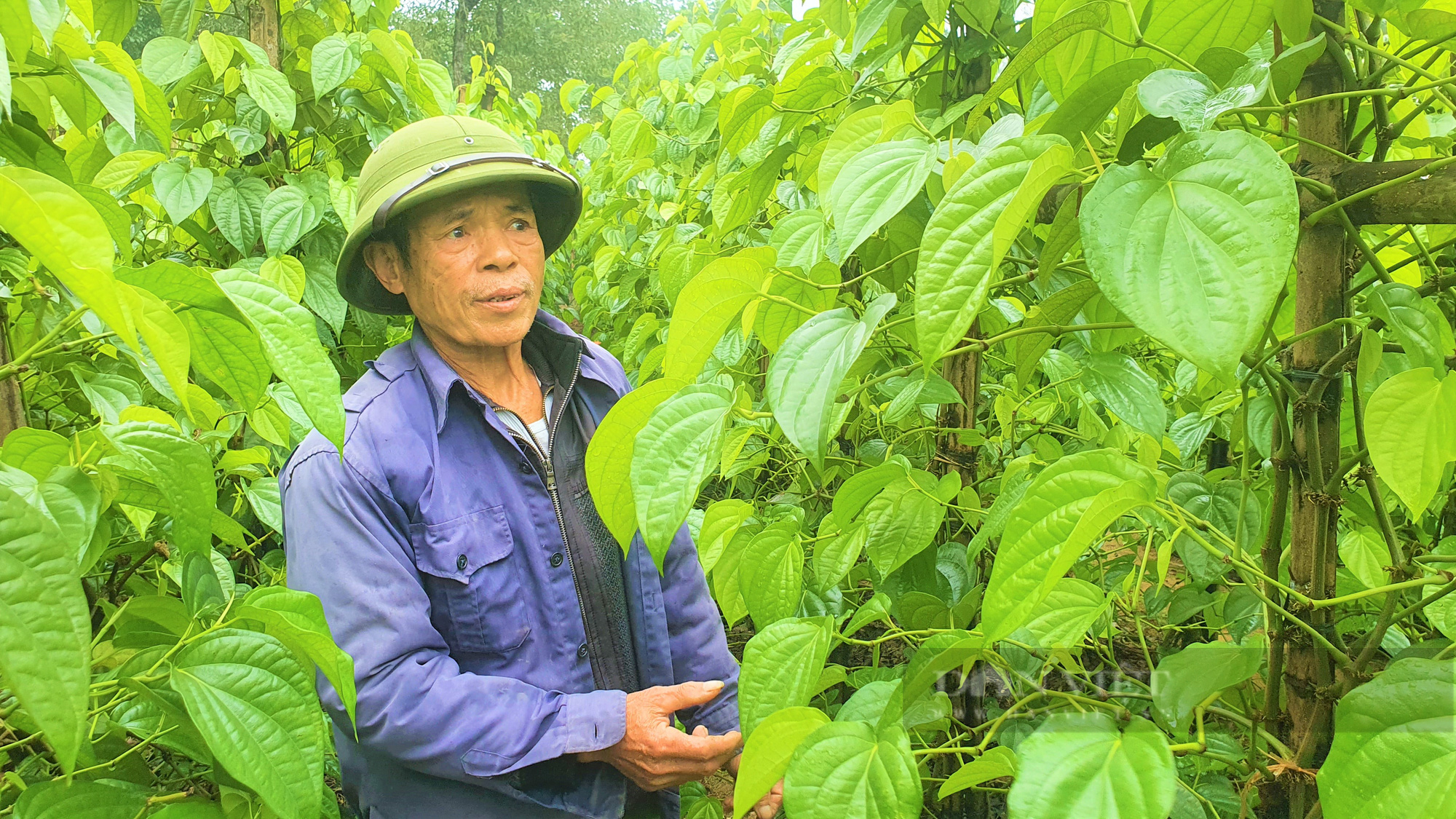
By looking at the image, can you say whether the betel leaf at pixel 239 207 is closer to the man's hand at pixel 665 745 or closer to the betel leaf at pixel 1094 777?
the man's hand at pixel 665 745

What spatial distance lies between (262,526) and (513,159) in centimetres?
132

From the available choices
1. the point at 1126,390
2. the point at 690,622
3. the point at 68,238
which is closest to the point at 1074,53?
the point at 1126,390

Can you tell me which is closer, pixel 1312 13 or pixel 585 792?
pixel 1312 13

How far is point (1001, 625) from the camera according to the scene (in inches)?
22.2

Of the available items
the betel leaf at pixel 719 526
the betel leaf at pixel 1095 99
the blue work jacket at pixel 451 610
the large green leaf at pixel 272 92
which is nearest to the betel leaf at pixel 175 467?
the blue work jacket at pixel 451 610

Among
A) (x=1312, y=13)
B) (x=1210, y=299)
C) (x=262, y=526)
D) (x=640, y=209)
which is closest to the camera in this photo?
(x=1210, y=299)

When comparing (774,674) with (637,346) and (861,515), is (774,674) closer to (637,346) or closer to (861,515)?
(861,515)

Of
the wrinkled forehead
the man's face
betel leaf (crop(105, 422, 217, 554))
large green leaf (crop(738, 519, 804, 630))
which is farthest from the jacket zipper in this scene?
betel leaf (crop(105, 422, 217, 554))

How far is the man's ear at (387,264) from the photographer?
1527 millimetres

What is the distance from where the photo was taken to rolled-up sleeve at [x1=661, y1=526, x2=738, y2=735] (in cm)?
159

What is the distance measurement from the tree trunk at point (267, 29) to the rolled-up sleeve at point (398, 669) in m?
1.38

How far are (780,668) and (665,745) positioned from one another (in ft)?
1.75

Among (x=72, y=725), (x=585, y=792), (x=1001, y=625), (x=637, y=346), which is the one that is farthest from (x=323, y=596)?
(x=637, y=346)

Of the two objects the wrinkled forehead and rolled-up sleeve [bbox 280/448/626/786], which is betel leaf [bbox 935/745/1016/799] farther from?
the wrinkled forehead
